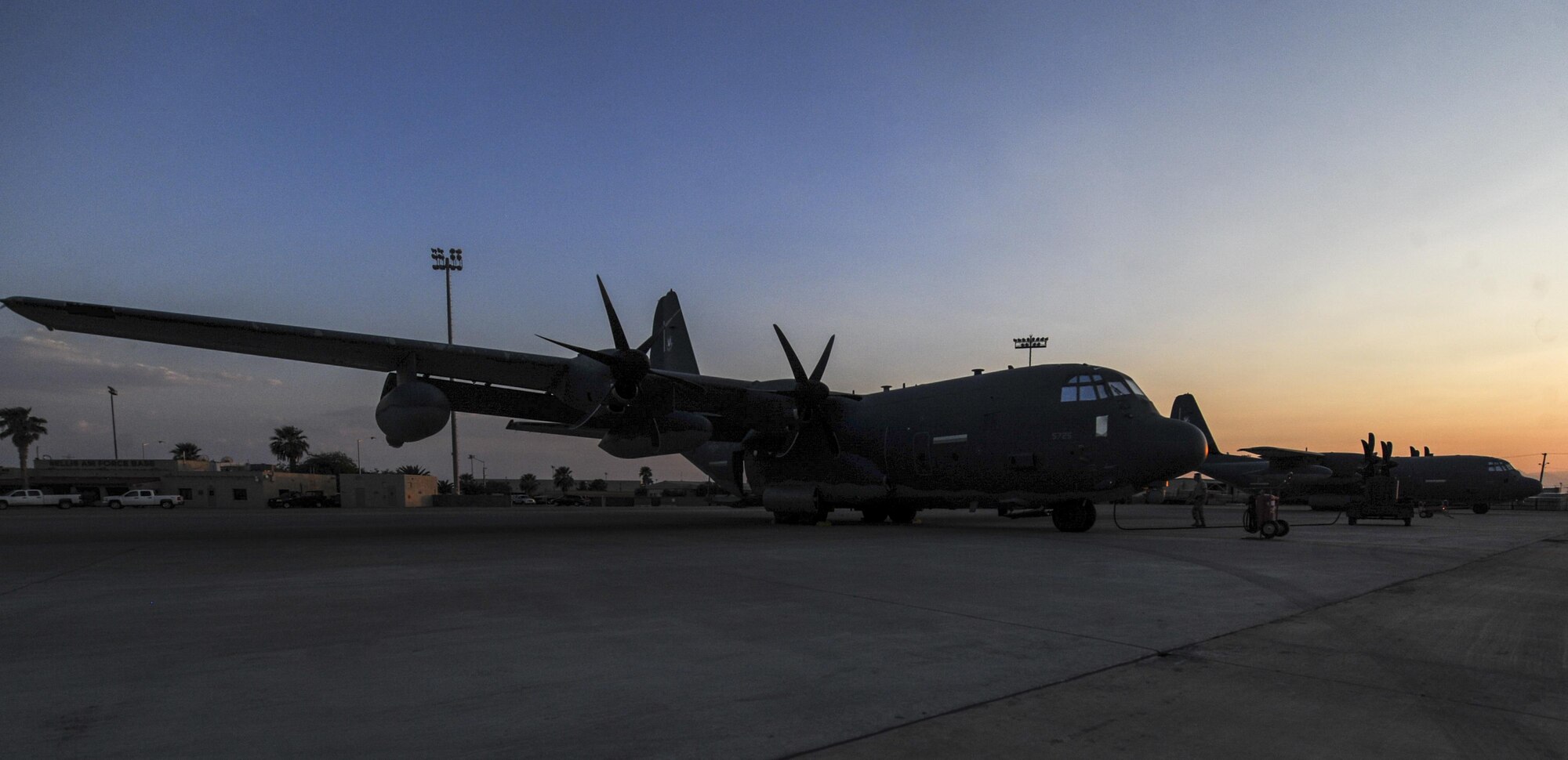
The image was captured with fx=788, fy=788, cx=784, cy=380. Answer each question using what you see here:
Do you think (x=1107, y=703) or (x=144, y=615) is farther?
(x=144, y=615)

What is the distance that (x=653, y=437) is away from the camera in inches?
782

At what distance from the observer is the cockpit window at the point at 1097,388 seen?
1783cm

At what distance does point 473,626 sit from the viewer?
6.16m

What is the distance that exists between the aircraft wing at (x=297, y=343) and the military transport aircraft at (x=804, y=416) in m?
0.04

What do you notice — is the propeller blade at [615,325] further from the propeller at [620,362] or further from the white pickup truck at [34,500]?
the white pickup truck at [34,500]

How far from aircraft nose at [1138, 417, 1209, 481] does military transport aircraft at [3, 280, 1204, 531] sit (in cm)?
3

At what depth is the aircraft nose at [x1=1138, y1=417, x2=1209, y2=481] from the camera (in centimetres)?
1662

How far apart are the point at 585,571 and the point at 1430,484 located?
46.1 metres

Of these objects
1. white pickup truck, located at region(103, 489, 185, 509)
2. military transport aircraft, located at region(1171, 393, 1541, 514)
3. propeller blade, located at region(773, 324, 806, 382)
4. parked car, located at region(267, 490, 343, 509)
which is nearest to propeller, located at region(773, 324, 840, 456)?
propeller blade, located at region(773, 324, 806, 382)

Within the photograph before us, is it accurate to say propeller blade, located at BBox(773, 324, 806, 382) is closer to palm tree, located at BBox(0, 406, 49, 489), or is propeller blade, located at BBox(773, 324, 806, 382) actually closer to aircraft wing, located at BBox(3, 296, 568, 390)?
aircraft wing, located at BBox(3, 296, 568, 390)

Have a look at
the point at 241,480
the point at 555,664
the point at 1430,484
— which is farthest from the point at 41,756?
the point at 241,480

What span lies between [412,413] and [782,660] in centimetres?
1393

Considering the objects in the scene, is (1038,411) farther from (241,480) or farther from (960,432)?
(241,480)

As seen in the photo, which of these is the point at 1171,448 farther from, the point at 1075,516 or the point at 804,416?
the point at 804,416
